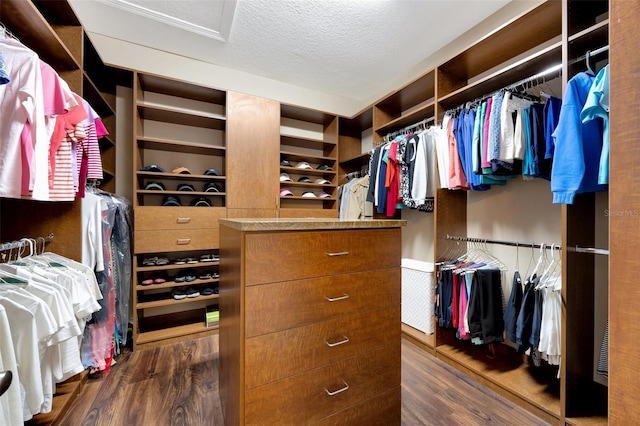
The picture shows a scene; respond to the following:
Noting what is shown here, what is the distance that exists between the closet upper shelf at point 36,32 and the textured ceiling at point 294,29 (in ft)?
2.48

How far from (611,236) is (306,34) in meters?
2.48

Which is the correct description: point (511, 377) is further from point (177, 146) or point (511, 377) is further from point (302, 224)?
point (177, 146)

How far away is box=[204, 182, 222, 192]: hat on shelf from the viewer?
2475mm

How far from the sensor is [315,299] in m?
0.99

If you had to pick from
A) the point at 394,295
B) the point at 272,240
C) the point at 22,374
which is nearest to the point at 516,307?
the point at 394,295

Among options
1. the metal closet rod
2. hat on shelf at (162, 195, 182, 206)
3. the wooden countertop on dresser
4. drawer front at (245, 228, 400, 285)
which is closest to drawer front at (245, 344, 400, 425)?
drawer front at (245, 228, 400, 285)

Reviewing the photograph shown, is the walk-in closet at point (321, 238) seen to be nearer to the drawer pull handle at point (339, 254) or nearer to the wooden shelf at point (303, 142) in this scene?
the drawer pull handle at point (339, 254)

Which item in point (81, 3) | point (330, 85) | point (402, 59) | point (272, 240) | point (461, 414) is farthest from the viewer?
point (330, 85)

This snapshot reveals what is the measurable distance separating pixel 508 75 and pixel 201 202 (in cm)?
264

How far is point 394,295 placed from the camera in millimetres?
1179

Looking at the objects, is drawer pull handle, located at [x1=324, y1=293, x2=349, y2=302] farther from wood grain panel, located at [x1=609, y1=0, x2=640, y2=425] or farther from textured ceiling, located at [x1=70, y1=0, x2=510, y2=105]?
textured ceiling, located at [x1=70, y1=0, x2=510, y2=105]

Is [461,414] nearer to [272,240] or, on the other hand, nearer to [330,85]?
[272,240]

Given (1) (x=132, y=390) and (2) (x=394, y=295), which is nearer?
(2) (x=394, y=295)

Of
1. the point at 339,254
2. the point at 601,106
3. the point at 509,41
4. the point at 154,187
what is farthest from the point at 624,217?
the point at 154,187
